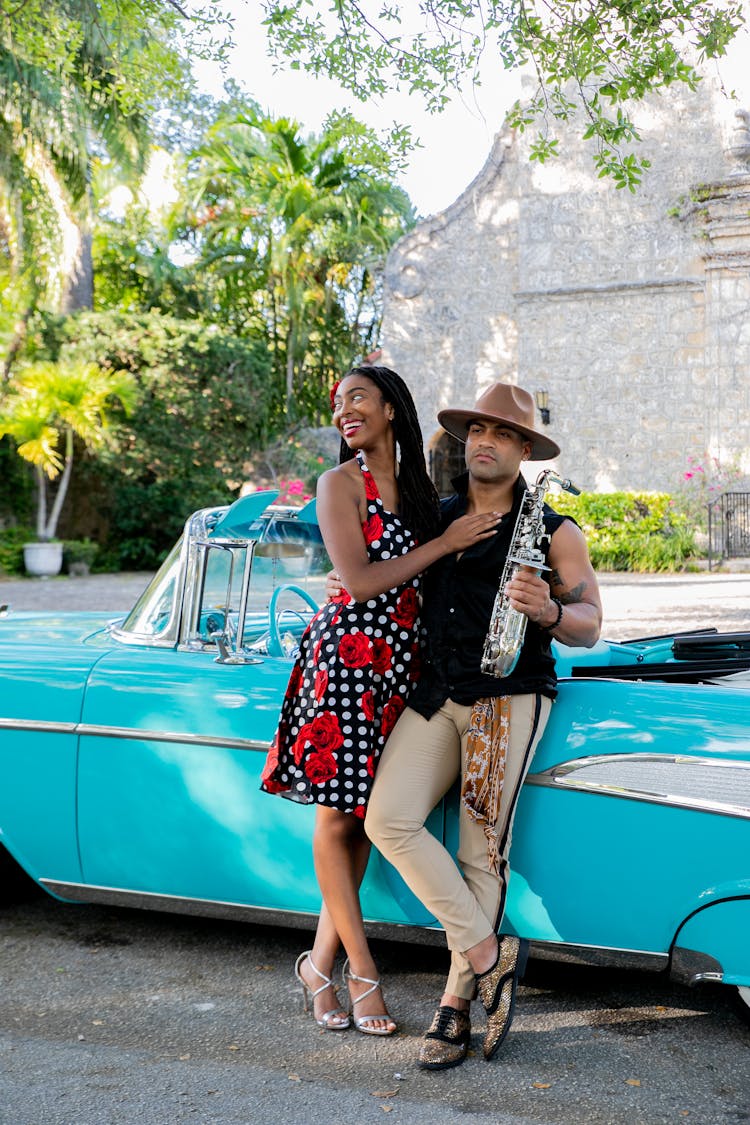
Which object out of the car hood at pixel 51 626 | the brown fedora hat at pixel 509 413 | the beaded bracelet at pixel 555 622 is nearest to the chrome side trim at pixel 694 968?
the beaded bracelet at pixel 555 622

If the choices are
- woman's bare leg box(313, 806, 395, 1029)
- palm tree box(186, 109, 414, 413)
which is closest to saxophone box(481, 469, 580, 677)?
woman's bare leg box(313, 806, 395, 1029)

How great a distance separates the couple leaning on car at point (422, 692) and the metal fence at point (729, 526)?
52.9 feet

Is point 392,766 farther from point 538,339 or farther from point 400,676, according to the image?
point 538,339

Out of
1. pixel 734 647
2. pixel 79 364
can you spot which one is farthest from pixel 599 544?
pixel 734 647

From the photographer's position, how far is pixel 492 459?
2.91 m

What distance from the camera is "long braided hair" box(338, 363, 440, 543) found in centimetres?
294

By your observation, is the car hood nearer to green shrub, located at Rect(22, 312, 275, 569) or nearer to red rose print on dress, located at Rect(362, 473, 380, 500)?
red rose print on dress, located at Rect(362, 473, 380, 500)

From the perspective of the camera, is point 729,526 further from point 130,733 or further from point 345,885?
point 345,885

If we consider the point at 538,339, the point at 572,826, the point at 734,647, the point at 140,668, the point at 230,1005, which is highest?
the point at 538,339

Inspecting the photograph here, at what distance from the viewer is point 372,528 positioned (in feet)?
9.44

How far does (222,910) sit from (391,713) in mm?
890

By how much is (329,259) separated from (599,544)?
41.4 ft

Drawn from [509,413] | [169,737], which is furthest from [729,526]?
[169,737]

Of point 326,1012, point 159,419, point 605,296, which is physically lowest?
point 326,1012
